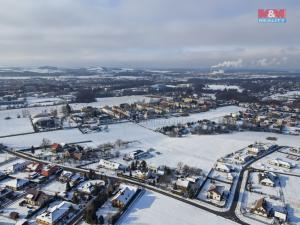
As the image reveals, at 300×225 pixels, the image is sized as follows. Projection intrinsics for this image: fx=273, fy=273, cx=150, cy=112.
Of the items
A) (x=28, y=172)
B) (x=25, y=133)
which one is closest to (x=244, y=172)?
(x=28, y=172)

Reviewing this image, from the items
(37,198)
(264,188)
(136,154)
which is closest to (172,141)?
(136,154)

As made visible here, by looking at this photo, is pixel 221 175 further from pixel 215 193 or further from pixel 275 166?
pixel 275 166

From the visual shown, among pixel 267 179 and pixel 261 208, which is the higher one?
pixel 267 179

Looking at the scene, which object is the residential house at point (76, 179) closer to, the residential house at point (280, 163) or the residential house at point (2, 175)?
the residential house at point (2, 175)

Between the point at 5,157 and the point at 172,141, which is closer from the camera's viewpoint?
the point at 5,157

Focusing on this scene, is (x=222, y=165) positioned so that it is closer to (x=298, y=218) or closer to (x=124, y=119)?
(x=298, y=218)
